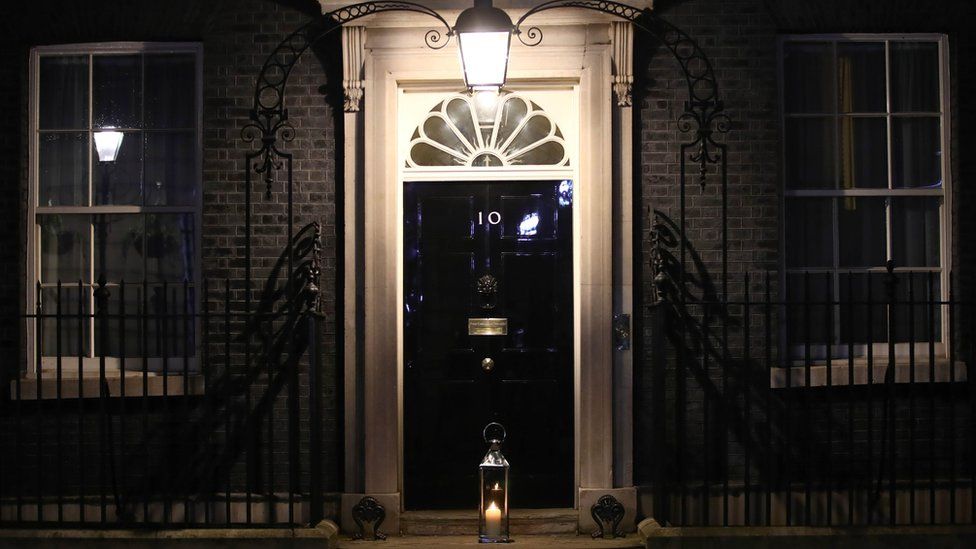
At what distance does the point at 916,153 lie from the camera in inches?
298

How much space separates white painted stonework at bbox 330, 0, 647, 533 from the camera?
7.15 metres

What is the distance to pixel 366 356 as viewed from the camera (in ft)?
23.6

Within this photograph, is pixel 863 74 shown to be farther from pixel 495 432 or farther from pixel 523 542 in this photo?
pixel 523 542

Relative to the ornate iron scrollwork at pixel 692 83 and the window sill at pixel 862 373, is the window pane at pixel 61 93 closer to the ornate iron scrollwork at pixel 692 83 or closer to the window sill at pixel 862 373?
the ornate iron scrollwork at pixel 692 83

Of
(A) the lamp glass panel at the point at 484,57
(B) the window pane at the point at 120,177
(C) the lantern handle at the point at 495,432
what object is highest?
(A) the lamp glass panel at the point at 484,57

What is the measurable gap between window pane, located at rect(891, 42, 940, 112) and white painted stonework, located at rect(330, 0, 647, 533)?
1986 millimetres

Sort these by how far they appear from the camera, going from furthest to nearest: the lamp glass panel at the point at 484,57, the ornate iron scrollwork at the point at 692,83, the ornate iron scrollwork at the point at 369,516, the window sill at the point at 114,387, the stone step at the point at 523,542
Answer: the window sill at the point at 114,387 < the ornate iron scrollwork at the point at 369,516 < the ornate iron scrollwork at the point at 692,83 < the stone step at the point at 523,542 < the lamp glass panel at the point at 484,57

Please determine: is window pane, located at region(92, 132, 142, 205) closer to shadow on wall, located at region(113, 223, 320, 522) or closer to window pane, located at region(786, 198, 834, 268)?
shadow on wall, located at region(113, 223, 320, 522)

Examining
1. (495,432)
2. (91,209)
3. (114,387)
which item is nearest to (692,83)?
(495,432)

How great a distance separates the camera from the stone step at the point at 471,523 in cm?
721

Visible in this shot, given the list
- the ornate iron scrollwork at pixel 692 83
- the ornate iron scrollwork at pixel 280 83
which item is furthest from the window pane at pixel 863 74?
the ornate iron scrollwork at pixel 280 83

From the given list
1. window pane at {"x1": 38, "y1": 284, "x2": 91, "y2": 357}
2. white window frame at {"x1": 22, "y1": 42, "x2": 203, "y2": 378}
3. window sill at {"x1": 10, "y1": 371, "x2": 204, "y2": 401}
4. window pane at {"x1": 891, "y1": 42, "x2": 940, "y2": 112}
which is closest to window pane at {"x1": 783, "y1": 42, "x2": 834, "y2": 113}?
window pane at {"x1": 891, "y1": 42, "x2": 940, "y2": 112}

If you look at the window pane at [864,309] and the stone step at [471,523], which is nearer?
the stone step at [471,523]

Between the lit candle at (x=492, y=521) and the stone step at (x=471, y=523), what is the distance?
1.35ft
